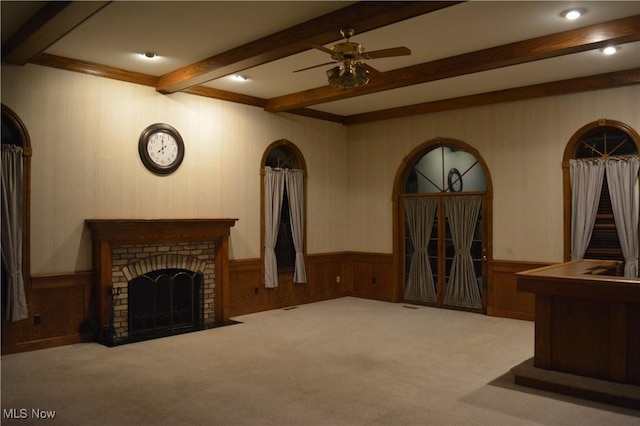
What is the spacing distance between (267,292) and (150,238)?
214 cm

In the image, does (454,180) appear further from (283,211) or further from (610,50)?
(610,50)

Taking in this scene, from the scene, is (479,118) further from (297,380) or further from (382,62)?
(297,380)

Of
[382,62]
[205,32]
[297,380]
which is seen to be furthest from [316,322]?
[205,32]

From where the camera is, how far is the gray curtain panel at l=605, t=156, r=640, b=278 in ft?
19.8

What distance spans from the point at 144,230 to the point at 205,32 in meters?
2.43

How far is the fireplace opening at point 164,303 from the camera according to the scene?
19.8 feet

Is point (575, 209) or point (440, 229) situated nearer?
point (575, 209)

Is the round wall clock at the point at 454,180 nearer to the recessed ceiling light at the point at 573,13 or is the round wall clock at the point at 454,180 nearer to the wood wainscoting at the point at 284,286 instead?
the wood wainscoting at the point at 284,286

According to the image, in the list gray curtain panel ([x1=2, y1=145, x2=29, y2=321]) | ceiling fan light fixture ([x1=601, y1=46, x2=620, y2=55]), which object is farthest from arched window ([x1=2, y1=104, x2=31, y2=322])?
ceiling fan light fixture ([x1=601, y1=46, x2=620, y2=55])

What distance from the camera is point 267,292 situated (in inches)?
297

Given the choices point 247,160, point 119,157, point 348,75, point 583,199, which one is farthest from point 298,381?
point 583,199

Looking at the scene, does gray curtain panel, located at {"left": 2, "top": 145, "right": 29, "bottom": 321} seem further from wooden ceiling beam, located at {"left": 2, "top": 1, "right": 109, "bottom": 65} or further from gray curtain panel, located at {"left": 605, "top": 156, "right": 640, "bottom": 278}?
gray curtain panel, located at {"left": 605, "top": 156, "right": 640, "bottom": 278}

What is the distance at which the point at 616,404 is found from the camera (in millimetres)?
3762

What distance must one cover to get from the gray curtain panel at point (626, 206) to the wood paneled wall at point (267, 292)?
1.06m
